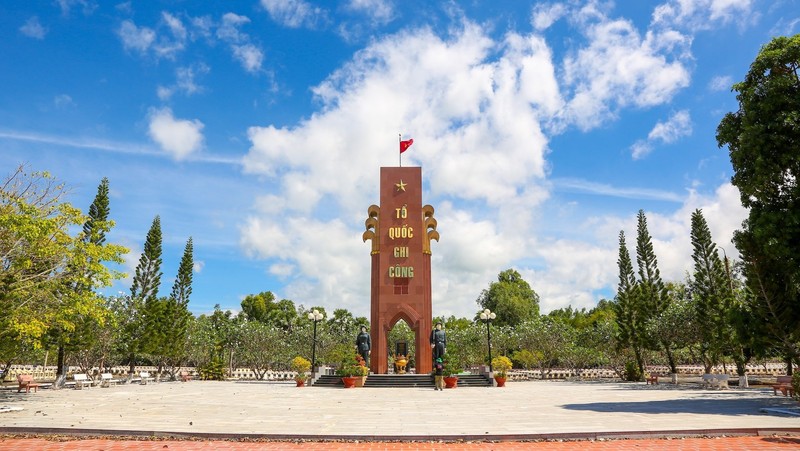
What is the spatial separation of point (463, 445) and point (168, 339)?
33.6 meters

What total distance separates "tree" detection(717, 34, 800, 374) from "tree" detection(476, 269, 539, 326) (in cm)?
4699

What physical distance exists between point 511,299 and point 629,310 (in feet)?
97.3

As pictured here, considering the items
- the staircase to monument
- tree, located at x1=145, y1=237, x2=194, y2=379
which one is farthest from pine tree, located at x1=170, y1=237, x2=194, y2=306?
the staircase to monument

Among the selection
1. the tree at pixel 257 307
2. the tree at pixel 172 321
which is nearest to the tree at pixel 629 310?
the tree at pixel 172 321

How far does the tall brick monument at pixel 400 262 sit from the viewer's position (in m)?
27.8

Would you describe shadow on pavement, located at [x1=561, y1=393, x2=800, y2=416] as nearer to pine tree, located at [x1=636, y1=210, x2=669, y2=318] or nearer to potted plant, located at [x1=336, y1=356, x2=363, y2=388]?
potted plant, located at [x1=336, y1=356, x2=363, y2=388]

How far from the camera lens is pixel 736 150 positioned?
15.8 m

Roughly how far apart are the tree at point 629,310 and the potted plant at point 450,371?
55.0ft

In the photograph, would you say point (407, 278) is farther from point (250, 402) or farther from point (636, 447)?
point (636, 447)

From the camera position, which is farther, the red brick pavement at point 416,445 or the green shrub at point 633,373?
the green shrub at point 633,373

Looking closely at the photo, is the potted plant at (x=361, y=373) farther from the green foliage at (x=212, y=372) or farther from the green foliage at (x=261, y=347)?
the green foliage at (x=261, y=347)

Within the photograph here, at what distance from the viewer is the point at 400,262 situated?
28438 millimetres

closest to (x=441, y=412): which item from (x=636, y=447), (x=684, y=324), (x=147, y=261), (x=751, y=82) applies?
(x=636, y=447)

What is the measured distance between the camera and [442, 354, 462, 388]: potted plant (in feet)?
77.3
